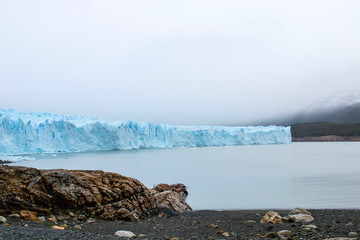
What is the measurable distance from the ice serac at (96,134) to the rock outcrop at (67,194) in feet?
92.5

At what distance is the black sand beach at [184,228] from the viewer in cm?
424

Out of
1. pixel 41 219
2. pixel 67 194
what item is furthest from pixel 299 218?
pixel 41 219

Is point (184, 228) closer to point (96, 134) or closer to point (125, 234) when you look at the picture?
point (125, 234)

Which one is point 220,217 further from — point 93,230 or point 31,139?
point 31,139

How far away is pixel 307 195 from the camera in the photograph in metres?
10.5

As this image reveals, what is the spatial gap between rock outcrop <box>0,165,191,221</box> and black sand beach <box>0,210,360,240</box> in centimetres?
30

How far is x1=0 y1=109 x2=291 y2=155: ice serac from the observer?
106 ft

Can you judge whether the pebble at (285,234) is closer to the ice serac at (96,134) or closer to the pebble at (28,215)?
the pebble at (28,215)

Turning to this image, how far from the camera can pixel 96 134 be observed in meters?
38.0

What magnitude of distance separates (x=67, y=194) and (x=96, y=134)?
33.2 meters

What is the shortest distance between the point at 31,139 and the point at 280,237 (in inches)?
1301

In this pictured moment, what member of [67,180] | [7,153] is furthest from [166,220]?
[7,153]

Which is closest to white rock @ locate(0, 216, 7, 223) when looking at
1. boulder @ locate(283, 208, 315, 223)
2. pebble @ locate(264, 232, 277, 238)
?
Result: pebble @ locate(264, 232, 277, 238)

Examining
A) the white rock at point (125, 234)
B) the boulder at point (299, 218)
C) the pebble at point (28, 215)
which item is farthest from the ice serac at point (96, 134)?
the boulder at point (299, 218)
